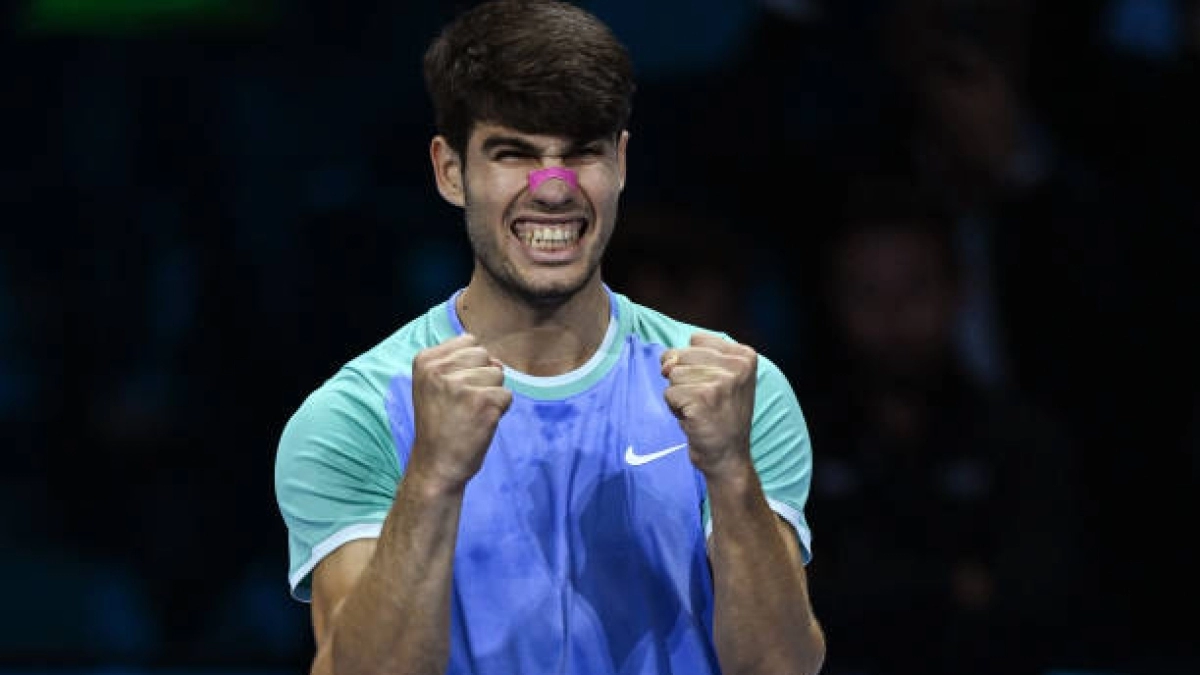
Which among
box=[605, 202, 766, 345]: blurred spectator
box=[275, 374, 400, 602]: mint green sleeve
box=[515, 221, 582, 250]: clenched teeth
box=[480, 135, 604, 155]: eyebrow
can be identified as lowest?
box=[605, 202, 766, 345]: blurred spectator

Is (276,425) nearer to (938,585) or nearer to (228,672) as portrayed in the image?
(228,672)

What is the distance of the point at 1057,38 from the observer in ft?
17.1

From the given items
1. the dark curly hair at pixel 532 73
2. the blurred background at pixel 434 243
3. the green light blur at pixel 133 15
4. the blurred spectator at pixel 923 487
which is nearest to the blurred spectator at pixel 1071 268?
the blurred background at pixel 434 243

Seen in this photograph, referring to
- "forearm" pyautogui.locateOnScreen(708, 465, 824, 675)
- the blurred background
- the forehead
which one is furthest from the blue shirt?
the blurred background

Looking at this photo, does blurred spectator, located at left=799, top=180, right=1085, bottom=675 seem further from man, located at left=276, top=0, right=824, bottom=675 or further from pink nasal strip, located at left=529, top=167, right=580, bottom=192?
pink nasal strip, located at left=529, top=167, right=580, bottom=192

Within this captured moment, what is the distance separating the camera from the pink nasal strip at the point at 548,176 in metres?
2.61

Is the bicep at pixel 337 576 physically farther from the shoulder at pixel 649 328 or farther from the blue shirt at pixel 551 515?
the shoulder at pixel 649 328

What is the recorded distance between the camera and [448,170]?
2.76m

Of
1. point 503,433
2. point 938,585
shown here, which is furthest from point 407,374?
point 938,585

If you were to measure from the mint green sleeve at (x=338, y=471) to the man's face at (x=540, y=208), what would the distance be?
270mm

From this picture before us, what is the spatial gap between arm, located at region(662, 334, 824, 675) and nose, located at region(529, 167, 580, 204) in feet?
0.82

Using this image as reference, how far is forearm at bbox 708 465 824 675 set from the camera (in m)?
2.52

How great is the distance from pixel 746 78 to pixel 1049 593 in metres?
1.48

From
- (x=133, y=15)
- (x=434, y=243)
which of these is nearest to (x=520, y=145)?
(x=434, y=243)
